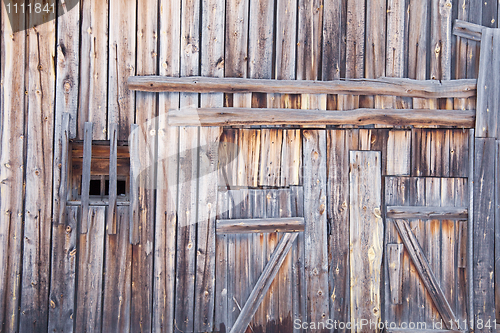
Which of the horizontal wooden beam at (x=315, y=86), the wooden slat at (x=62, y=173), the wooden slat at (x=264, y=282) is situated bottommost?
the wooden slat at (x=264, y=282)

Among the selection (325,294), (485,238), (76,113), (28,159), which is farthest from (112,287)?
(485,238)

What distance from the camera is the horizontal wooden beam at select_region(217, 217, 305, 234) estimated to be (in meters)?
3.30

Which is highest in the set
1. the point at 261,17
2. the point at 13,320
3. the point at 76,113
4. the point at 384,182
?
the point at 261,17

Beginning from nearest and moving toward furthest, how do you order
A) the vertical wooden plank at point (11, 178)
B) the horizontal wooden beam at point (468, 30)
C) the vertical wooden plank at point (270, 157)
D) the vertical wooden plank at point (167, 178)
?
the vertical wooden plank at point (11, 178) → the vertical wooden plank at point (167, 178) → the vertical wooden plank at point (270, 157) → the horizontal wooden beam at point (468, 30)

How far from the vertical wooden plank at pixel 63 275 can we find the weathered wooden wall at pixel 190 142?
1cm

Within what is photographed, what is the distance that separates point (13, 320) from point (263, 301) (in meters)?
2.49

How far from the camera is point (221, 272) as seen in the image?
3.32 metres

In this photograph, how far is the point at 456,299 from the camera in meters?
3.48

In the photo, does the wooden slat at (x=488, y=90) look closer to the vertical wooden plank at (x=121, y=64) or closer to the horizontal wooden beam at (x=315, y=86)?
the horizontal wooden beam at (x=315, y=86)

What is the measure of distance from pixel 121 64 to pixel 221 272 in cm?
238

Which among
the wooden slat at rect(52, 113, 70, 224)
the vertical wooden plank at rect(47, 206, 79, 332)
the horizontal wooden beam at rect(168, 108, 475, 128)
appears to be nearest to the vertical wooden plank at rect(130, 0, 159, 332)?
the horizontal wooden beam at rect(168, 108, 475, 128)

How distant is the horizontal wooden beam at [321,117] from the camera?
329 centimetres

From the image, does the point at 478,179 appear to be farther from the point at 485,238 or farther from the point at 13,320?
the point at 13,320

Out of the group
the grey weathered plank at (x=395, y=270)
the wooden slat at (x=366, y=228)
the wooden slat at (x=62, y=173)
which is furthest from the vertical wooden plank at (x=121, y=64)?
the grey weathered plank at (x=395, y=270)
